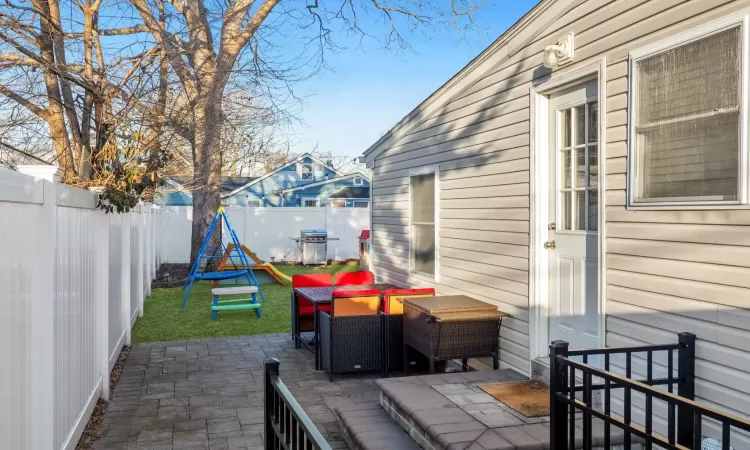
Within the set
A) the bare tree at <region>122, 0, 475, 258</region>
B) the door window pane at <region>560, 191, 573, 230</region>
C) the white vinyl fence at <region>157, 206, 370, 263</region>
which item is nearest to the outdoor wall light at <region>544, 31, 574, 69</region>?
the door window pane at <region>560, 191, 573, 230</region>

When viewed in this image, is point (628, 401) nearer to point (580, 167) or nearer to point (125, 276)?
point (580, 167)

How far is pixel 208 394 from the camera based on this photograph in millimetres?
5551

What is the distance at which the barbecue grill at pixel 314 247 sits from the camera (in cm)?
1817

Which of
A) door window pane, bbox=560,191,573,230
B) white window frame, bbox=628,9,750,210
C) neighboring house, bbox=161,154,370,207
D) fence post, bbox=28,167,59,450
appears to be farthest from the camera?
neighboring house, bbox=161,154,370,207

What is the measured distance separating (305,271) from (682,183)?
1413 cm

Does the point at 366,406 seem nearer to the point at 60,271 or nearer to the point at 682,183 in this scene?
the point at 60,271

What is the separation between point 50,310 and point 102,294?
7.39 ft

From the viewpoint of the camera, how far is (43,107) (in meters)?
6.47

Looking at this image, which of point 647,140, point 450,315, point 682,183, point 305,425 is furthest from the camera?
point 450,315

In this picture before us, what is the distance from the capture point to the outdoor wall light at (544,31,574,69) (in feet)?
14.5

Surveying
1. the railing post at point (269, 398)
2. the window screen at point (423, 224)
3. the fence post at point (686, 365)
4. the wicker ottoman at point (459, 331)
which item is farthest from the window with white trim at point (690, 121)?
the window screen at point (423, 224)

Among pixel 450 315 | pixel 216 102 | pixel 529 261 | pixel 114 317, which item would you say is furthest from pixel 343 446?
pixel 216 102

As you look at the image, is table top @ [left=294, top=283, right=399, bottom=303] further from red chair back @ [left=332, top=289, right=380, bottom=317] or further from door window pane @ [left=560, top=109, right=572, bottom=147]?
door window pane @ [left=560, top=109, right=572, bottom=147]

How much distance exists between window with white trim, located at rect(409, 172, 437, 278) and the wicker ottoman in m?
1.55
